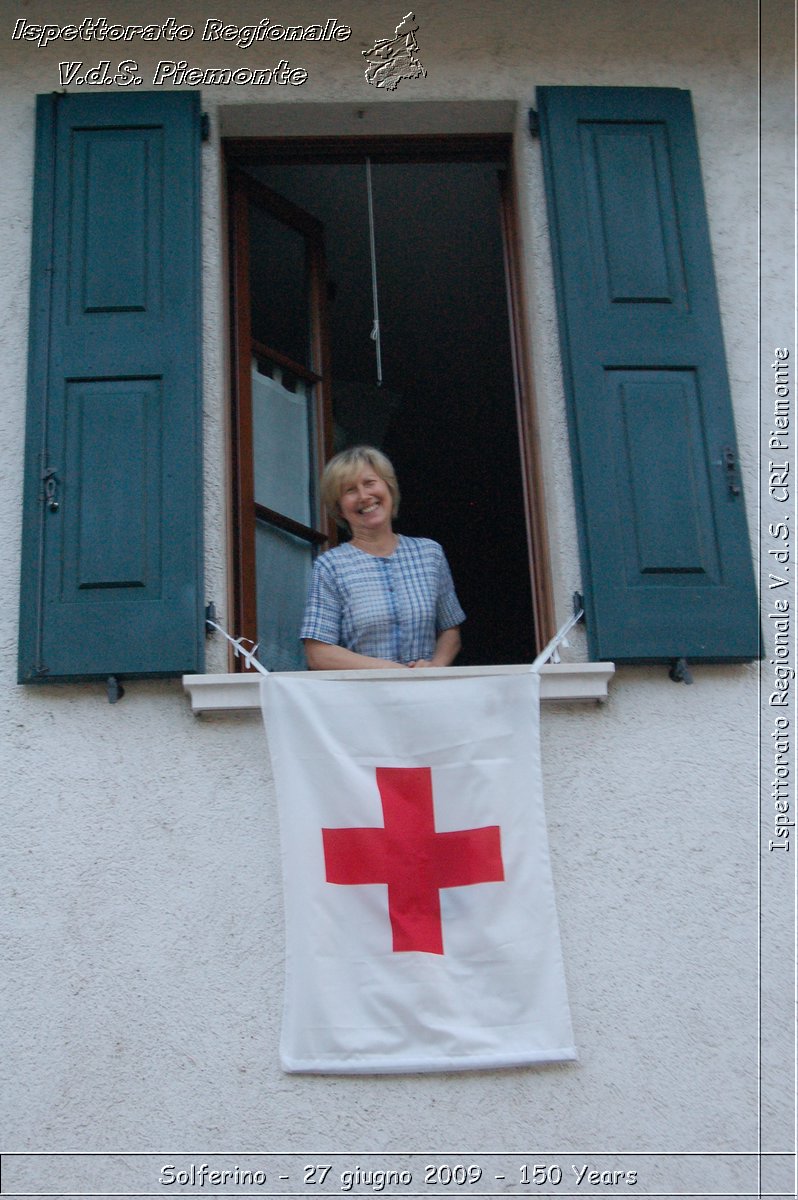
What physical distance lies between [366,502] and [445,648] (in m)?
0.45

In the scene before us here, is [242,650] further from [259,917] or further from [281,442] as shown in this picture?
[281,442]

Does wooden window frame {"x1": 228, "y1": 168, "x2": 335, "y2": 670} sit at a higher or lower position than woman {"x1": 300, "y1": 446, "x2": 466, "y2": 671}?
higher

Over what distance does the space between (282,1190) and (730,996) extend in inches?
42.0

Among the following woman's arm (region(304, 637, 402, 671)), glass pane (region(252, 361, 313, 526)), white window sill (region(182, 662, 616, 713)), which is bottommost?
white window sill (region(182, 662, 616, 713))

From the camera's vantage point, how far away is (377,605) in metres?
3.46

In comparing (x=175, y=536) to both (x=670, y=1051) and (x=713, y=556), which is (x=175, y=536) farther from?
(x=670, y=1051)

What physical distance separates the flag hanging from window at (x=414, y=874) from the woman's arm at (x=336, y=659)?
173 mm

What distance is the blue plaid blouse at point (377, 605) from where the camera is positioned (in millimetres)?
3439

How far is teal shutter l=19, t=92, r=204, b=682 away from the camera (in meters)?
3.23

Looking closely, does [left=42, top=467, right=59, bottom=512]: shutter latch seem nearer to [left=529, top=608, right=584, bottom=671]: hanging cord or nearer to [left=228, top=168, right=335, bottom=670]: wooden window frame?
[left=228, top=168, right=335, bottom=670]: wooden window frame

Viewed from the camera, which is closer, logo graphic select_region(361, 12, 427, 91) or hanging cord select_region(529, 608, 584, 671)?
hanging cord select_region(529, 608, 584, 671)

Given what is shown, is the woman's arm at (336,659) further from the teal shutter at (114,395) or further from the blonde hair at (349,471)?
the blonde hair at (349,471)

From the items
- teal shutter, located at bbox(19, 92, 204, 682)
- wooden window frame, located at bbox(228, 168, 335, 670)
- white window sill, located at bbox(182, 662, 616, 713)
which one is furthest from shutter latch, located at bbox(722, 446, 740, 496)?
teal shutter, located at bbox(19, 92, 204, 682)

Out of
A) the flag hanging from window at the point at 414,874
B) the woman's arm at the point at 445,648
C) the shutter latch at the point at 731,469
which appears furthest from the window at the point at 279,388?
the flag hanging from window at the point at 414,874
